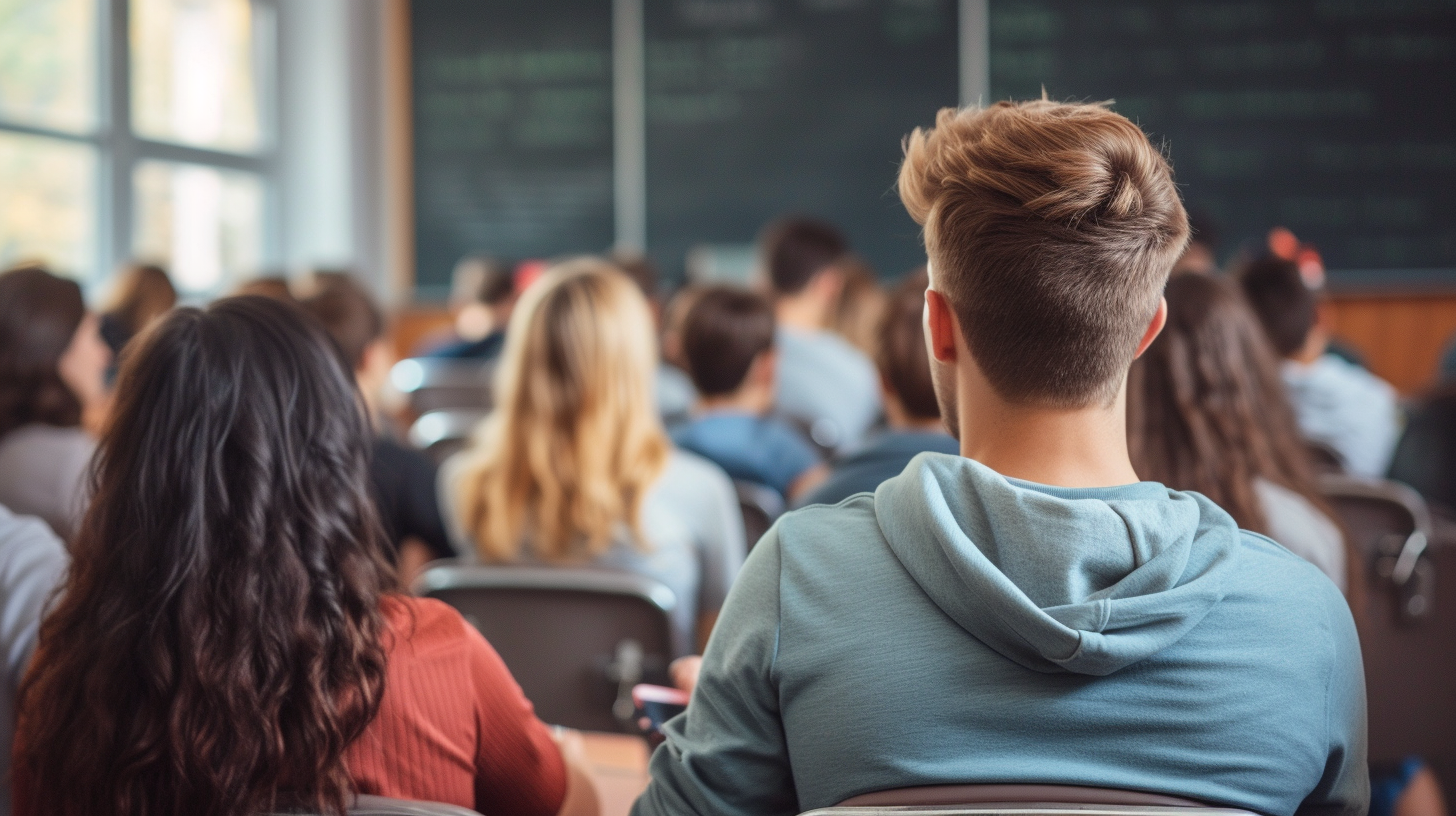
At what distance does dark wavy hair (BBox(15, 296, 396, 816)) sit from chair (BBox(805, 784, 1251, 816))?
481 millimetres

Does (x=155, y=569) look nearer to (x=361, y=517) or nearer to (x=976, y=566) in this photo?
(x=361, y=517)

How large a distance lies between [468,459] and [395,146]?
535cm

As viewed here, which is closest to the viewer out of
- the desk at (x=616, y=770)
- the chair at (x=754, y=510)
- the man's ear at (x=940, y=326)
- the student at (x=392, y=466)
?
the man's ear at (x=940, y=326)

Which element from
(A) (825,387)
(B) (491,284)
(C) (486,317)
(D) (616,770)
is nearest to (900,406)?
(D) (616,770)

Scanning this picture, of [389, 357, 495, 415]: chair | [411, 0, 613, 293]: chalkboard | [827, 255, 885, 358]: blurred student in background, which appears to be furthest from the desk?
[411, 0, 613, 293]: chalkboard

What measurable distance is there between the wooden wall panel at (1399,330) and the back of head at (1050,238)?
549 centimetres

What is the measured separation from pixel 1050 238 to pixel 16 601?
1.20 meters

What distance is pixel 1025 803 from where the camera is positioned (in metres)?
0.86

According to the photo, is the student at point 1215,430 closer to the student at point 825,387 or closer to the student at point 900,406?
the student at point 900,406

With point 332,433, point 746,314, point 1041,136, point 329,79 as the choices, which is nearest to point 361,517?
point 332,433

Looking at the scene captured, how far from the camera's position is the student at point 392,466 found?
244 cm

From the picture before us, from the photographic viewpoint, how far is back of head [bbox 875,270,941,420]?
218 cm

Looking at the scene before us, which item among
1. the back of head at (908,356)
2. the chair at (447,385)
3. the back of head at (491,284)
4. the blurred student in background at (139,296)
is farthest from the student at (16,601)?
the back of head at (491,284)

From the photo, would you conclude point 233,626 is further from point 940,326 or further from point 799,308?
point 799,308
